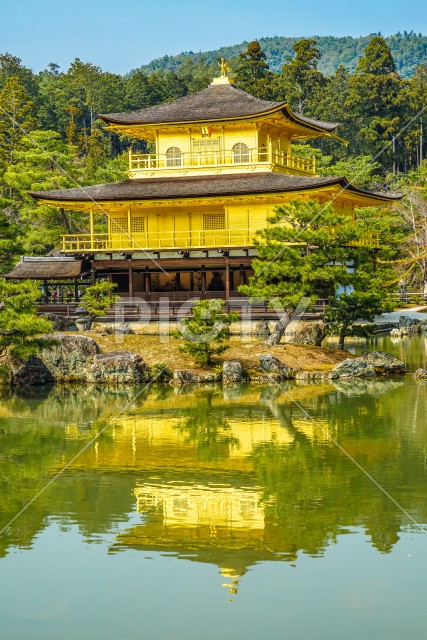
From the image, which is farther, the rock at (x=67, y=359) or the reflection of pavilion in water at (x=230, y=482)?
the rock at (x=67, y=359)

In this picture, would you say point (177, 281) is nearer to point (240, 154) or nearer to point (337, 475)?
point (240, 154)

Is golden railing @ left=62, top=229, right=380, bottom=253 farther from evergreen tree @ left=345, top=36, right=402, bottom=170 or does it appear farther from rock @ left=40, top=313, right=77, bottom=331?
evergreen tree @ left=345, top=36, right=402, bottom=170

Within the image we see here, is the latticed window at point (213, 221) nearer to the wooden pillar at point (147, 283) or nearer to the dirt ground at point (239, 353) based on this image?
the wooden pillar at point (147, 283)

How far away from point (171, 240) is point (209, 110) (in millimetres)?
6240

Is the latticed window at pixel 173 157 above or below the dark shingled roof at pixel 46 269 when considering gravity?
above

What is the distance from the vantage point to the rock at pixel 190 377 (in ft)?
90.9

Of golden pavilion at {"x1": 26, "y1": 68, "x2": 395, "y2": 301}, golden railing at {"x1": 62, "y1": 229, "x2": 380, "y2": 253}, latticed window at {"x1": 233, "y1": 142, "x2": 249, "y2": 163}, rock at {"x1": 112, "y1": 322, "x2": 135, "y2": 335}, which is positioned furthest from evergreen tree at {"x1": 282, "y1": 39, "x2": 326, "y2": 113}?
rock at {"x1": 112, "y1": 322, "x2": 135, "y2": 335}

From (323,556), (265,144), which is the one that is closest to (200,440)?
(323,556)

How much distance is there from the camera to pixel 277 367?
2808 cm

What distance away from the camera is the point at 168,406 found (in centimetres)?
2366

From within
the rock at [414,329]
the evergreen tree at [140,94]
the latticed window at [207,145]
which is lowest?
the rock at [414,329]

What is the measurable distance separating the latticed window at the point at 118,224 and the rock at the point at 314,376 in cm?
1657

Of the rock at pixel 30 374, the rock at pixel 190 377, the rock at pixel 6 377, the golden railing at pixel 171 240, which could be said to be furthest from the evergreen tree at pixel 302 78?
the rock at pixel 6 377

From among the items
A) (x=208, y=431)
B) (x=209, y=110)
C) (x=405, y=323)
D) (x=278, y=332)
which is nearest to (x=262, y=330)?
(x=278, y=332)
